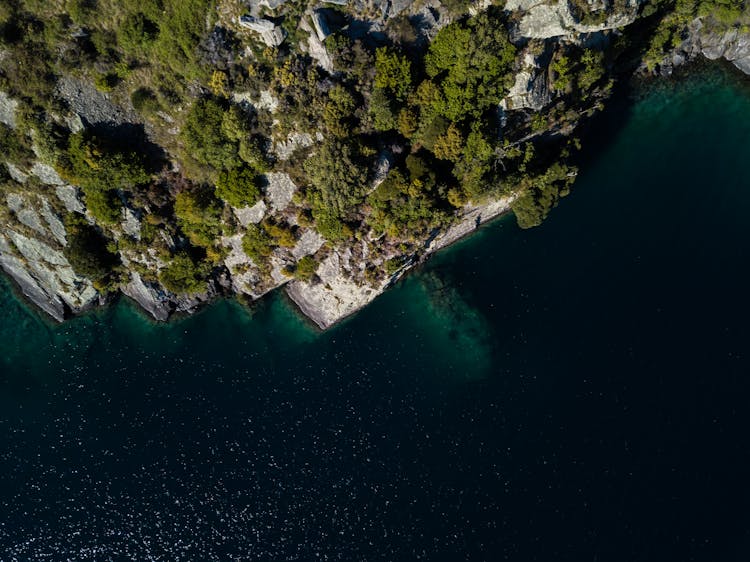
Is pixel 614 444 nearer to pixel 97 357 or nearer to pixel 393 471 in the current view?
pixel 393 471

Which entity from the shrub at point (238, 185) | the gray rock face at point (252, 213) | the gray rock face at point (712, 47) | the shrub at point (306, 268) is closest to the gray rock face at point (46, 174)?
the shrub at point (238, 185)

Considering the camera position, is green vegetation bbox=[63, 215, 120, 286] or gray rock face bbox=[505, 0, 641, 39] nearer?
gray rock face bbox=[505, 0, 641, 39]

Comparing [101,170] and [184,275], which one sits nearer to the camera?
[101,170]

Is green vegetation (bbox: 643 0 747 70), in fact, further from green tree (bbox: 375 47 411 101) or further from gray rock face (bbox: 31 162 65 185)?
gray rock face (bbox: 31 162 65 185)

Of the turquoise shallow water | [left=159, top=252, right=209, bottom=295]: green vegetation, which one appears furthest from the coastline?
[left=159, top=252, right=209, bottom=295]: green vegetation

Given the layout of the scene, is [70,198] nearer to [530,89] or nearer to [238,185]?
[238,185]

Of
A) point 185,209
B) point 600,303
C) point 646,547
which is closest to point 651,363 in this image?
point 600,303

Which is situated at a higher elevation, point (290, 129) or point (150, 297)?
point (290, 129)

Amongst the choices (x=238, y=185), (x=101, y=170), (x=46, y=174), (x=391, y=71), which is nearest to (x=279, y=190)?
(x=238, y=185)
